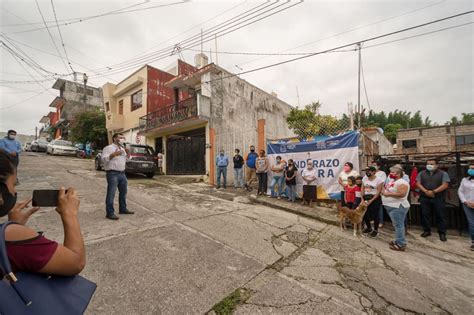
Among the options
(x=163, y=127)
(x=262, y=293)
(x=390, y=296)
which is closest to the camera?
(x=262, y=293)

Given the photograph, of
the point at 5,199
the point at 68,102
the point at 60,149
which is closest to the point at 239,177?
the point at 5,199

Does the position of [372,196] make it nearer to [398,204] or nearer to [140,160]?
[398,204]

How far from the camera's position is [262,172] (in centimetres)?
769

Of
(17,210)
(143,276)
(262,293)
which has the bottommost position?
(262,293)

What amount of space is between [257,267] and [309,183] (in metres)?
4.28

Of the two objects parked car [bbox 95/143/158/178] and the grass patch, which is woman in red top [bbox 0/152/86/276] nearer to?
the grass patch

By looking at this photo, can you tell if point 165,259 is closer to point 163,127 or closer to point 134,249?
point 134,249

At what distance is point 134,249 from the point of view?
10.2ft

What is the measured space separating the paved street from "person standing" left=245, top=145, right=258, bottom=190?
3.62m

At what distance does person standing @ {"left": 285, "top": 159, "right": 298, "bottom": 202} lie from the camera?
6.87 m

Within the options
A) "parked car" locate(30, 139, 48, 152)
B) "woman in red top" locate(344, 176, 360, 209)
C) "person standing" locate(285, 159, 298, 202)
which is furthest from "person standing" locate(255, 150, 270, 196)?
"parked car" locate(30, 139, 48, 152)

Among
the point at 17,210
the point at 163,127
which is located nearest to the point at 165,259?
the point at 17,210

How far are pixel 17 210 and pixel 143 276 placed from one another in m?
1.68

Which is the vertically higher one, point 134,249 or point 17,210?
point 17,210
